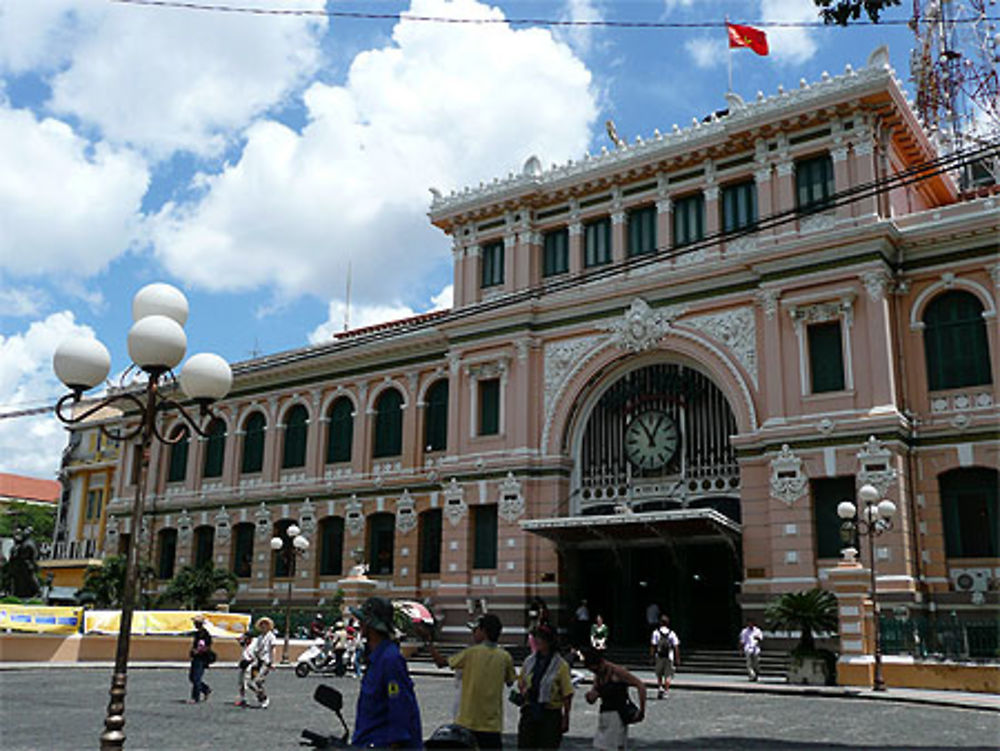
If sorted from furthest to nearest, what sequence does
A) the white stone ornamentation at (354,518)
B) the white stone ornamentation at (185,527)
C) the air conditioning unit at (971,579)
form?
the white stone ornamentation at (185,527)
the white stone ornamentation at (354,518)
the air conditioning unit at (971,579)

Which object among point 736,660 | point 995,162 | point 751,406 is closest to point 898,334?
point 751,406

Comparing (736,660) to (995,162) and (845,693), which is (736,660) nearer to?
(845,693)

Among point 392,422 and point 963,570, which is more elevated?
point 392,422

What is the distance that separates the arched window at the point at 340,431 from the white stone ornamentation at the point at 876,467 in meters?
21.7

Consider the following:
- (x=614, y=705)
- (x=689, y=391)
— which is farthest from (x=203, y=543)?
(x=614, y=705)

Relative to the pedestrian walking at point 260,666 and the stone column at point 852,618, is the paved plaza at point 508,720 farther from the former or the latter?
the stone column at point 852,618

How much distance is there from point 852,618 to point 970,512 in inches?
208

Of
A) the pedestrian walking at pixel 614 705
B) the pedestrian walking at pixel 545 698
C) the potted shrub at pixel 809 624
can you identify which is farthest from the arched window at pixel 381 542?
the pedestrian walking at pixel 545 698

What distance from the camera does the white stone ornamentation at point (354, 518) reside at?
38.9 m

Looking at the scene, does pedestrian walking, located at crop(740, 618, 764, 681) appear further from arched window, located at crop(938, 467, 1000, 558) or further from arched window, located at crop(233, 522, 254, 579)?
arched window, located at crop(233, 522, 254, 579)

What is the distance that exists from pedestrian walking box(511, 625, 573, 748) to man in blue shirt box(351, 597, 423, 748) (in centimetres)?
239

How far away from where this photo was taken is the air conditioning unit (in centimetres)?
2475

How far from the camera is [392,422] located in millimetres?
39656

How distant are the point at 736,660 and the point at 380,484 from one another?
16.9m
